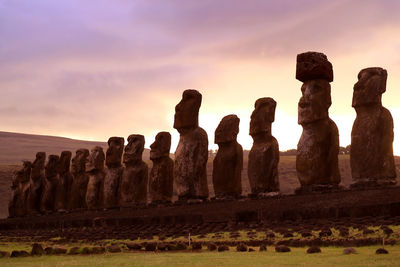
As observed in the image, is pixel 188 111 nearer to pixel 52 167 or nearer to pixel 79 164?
pixel 79 164

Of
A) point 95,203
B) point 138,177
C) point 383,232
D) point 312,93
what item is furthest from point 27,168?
point 383,232

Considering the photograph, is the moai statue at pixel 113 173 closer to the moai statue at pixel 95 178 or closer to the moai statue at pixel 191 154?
the moai statue at pixel 95 178

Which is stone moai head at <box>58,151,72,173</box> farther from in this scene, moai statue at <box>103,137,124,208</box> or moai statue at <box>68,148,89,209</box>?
A: moai statue at <box>103,137,124,208</box>

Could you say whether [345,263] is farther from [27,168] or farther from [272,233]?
[27,168]

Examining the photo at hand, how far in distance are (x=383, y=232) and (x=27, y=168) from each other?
27254mm

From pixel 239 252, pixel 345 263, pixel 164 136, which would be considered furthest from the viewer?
pixel 164 136

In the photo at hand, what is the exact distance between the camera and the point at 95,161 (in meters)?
28.2

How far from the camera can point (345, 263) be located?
7.69 metres

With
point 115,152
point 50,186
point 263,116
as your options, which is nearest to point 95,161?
point 115,152

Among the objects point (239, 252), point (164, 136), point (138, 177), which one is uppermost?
point (164, 136)

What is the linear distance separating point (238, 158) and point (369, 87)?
19.2 ft

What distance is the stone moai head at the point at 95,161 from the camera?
28.1 m

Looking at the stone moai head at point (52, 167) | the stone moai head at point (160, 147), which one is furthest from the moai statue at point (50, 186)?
the stone moai head at point (160, 147)

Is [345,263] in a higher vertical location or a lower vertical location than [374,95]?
A: lower
